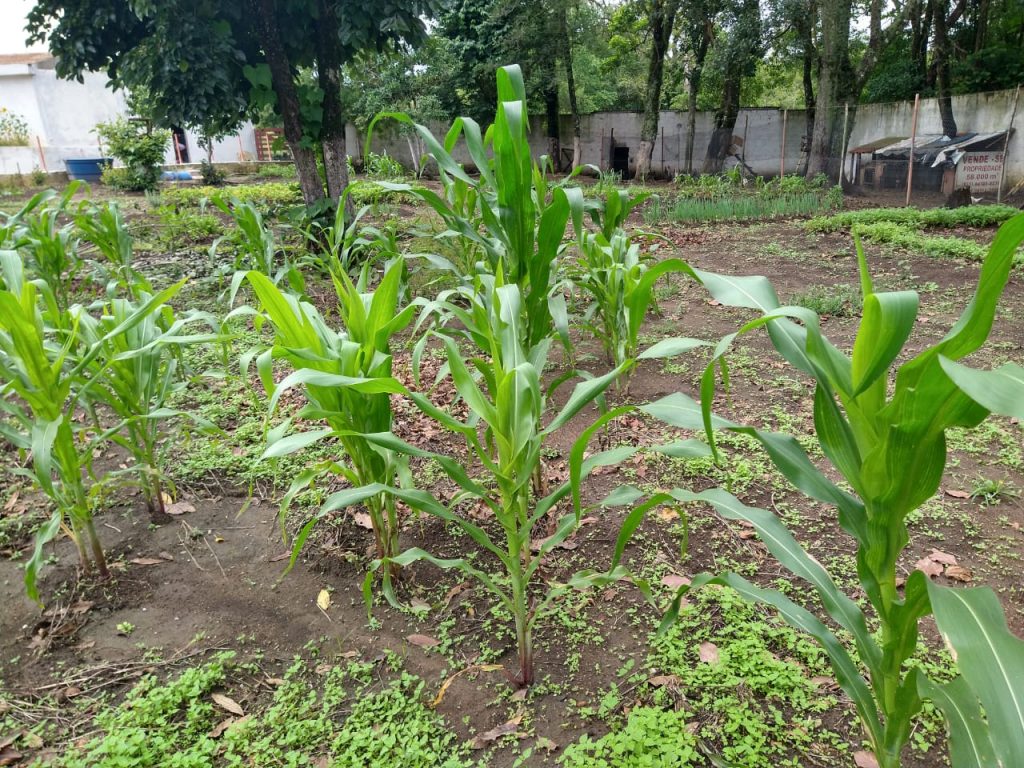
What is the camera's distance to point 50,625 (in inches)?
80.6

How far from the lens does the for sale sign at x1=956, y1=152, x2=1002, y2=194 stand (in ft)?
30.9

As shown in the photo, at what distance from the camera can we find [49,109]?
20.6m

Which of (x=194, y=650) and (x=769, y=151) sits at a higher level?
(x=769, y=151)

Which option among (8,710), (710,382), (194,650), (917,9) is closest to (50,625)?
(8,710)

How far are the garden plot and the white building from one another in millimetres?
20567

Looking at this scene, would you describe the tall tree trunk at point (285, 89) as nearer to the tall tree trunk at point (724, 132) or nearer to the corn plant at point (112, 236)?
the corn plant at point (112, 236)

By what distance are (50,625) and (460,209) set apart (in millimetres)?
2756

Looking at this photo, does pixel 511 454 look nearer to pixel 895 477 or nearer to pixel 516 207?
pixel 895 477

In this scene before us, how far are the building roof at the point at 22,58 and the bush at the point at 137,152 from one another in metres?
Result: 9.78

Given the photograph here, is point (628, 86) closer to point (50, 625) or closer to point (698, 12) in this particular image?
point (698, 12)

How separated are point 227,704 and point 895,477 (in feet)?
5.78

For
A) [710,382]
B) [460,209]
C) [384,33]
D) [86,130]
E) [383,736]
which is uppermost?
[86,130]

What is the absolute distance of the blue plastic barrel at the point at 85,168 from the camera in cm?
1834

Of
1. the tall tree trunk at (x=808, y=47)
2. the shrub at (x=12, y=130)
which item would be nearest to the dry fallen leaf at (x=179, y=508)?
the tall tree trunk at (x=808, y=47)
